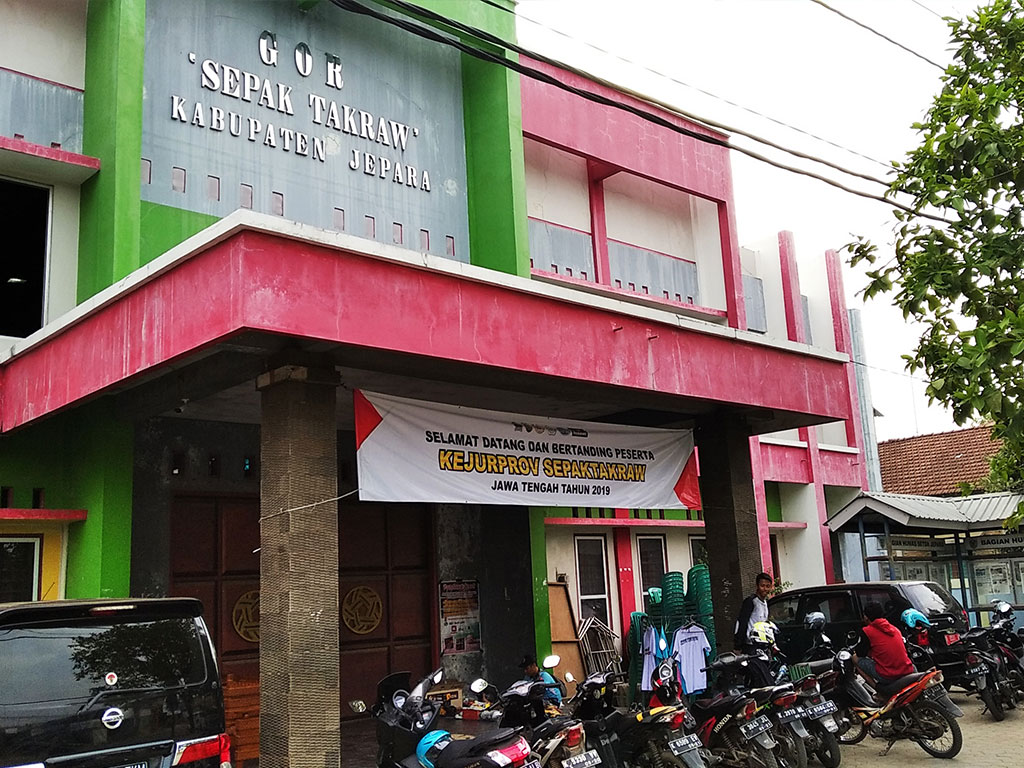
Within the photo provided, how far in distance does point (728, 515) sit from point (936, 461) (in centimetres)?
1698

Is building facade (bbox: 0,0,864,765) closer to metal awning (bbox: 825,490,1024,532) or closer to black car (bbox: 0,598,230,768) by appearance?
black car (bbox: 0,598,230,768)

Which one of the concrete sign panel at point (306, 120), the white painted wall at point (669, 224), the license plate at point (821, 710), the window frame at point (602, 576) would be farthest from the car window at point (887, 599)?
the white painted wall at point (669, 224)

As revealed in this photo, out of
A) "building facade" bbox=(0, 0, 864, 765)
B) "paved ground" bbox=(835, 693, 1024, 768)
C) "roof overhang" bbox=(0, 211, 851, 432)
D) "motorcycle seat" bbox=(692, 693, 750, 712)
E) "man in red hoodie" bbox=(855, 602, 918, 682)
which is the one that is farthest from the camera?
"man in red hoodie" bbox=(855, 602, 918, 682)

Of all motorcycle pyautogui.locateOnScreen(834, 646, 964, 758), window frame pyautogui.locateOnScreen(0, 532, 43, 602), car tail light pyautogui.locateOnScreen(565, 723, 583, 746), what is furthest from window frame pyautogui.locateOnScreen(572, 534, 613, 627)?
car tail light pyautogui.locateOnScreen(565, 723, 583, 746)

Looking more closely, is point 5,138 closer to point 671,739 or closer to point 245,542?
point 245,542

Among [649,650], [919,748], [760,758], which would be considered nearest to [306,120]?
[649,650]

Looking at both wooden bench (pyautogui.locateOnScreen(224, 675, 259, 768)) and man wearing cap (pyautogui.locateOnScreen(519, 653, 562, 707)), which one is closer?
man wearing cap (pyautogui.locateOnScreen(519, 653, 562, 707))

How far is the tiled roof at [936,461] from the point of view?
24953 mm

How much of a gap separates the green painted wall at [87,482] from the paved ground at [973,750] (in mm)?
7299

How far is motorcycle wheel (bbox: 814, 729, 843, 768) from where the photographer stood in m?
8.99

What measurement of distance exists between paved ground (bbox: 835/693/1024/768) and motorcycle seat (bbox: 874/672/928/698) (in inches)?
25.9

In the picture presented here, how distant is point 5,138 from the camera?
1028cm

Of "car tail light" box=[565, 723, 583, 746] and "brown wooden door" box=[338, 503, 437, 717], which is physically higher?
"brown wooden door" box=[338, 503, 437, 717]

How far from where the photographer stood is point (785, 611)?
1359cm
